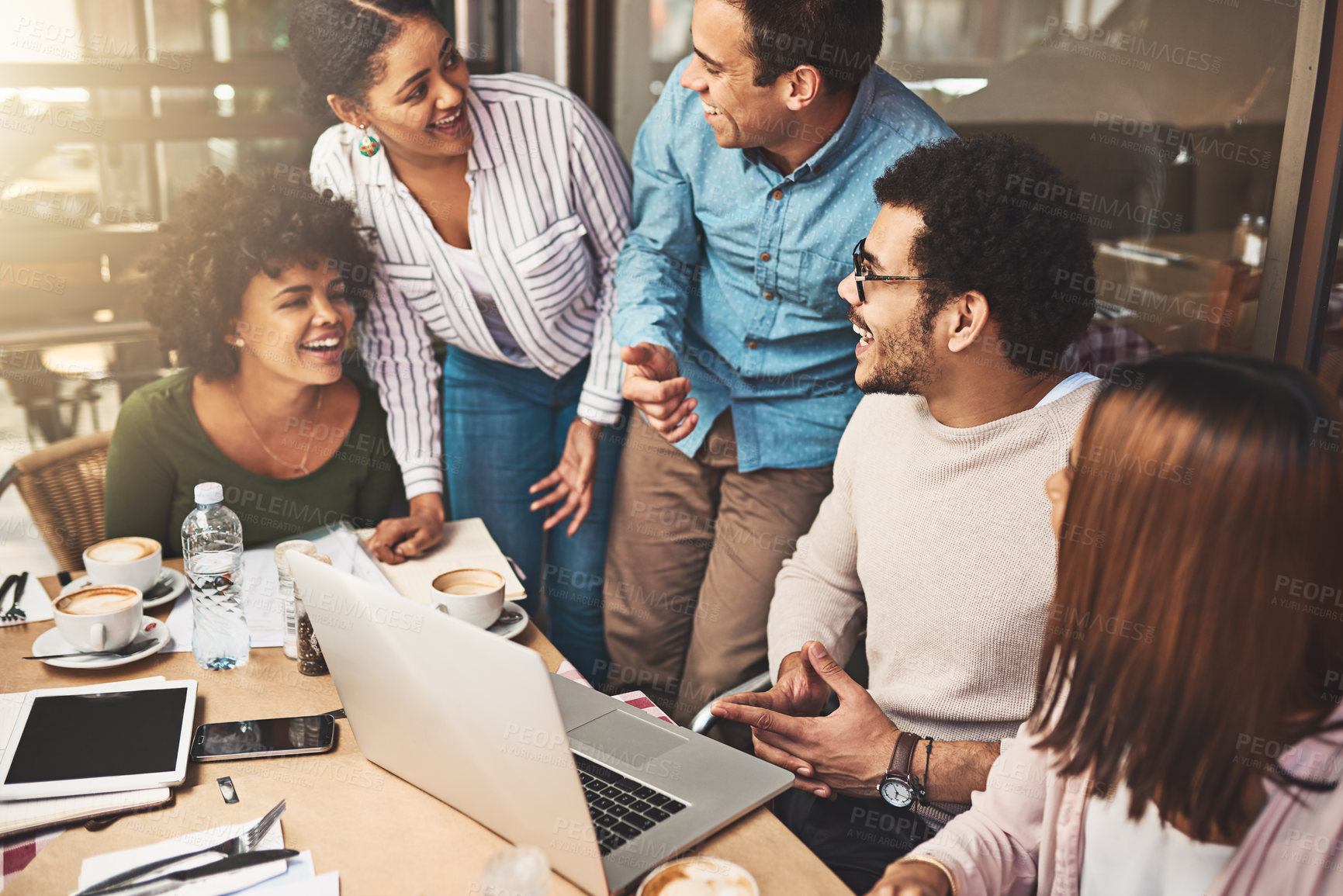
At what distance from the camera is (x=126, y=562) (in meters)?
1.62

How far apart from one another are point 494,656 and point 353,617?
24 cm

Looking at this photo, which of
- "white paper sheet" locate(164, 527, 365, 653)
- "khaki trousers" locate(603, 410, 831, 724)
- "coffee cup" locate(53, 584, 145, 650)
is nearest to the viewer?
"coffee cup" locate(53, 584, 145, 650)

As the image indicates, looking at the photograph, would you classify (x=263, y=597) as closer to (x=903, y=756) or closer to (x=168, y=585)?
(x=168, y=585)

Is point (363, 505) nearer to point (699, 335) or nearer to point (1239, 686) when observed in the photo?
point (699, 335)

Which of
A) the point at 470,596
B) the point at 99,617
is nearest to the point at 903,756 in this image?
the point at 470,596

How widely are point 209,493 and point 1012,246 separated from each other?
1257 millimetres

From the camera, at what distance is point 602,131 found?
213cm

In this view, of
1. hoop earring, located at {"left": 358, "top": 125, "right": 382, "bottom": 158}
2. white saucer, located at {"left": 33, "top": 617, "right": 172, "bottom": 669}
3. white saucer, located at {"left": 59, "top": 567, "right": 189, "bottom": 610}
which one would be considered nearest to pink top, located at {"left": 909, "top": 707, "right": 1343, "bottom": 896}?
white saucer, located at {"left": 33, "top": 617, "right": 172, "bottom": 669}

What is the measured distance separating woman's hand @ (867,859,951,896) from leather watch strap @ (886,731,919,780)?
1.09 ft

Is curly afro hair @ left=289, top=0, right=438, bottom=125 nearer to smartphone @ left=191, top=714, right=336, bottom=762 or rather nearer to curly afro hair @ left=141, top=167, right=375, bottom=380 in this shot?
curly afro hair @ left=141, top=167, right=375, bottom=380

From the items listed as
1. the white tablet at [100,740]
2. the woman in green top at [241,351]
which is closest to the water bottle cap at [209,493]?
the white tablet at [100,740]

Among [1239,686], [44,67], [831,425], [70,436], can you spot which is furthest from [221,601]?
[1239,686]

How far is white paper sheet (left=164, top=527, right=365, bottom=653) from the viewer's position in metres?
1.54

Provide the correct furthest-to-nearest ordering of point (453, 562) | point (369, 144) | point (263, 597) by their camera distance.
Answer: point (369, 144) < point (453, 562) < point (263, 597)
